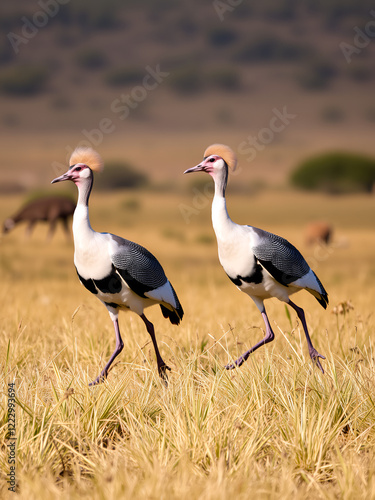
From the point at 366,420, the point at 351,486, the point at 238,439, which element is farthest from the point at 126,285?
the point at 351,486

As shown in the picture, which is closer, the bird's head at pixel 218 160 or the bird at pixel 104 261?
the bird at pixel 104 261

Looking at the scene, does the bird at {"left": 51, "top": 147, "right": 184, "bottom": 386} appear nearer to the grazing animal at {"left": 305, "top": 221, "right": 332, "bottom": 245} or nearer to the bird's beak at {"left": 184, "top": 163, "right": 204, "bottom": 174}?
the bird's beak at {"left": 184, "top": 163, "right": 204, "bottom": 174}

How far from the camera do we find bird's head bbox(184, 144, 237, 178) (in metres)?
4.66

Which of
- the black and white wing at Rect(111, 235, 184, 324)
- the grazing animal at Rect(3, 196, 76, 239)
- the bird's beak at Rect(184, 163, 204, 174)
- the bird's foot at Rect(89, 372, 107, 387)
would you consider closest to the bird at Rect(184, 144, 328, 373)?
the bird's beak at Rect(184, 163, 204, 174)

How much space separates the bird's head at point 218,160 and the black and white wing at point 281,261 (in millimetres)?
462

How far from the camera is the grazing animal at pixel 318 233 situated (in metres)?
19.2

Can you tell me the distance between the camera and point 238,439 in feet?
11.9

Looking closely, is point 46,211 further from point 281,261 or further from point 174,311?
point 281,261

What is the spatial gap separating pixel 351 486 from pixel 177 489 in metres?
0.81

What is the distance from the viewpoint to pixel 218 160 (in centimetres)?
467

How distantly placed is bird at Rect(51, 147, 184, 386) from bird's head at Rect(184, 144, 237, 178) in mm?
694

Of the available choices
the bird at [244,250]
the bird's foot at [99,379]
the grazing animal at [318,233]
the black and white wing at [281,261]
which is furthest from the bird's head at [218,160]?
the grazing animal at [318,233]

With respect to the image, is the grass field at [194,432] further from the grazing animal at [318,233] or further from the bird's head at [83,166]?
the grazing animal at [318,233]

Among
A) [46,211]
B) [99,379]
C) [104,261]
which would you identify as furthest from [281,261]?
[46,211]
